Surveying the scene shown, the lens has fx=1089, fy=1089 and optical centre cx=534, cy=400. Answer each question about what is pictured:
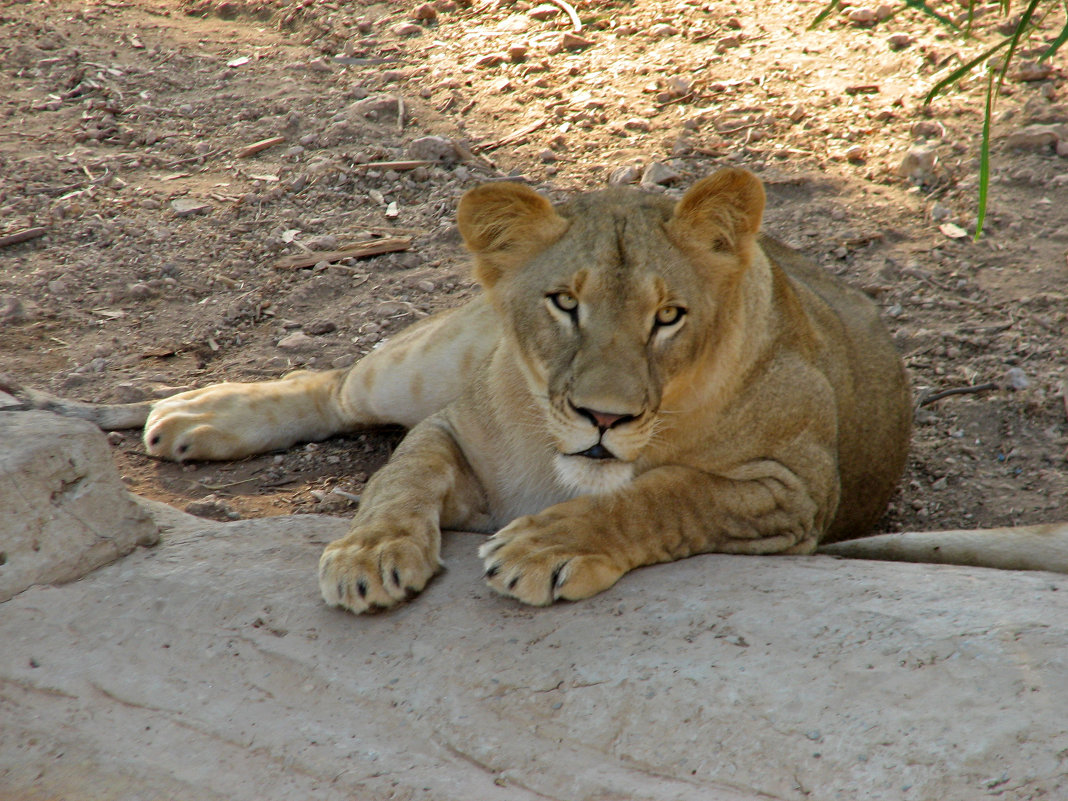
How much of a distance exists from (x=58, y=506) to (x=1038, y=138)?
493 centimetres

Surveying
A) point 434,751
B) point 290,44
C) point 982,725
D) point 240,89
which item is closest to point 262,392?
point 434,751

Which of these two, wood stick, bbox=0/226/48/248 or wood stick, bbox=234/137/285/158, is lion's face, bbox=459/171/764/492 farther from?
wood stick, bbox=234/137/285/158

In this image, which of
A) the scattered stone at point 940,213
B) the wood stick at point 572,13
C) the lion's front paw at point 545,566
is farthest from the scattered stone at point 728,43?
the lion's front paw at point 545,566

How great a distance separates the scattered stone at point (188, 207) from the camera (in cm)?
600

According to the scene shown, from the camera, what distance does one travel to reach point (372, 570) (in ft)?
9.05

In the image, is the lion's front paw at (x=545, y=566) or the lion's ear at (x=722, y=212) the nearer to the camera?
the lion's front paw at (x=545, y=566)

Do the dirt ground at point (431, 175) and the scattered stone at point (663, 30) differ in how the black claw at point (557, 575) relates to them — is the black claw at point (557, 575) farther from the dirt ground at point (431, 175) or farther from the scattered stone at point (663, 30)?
the scattered stone at point (663, 30)

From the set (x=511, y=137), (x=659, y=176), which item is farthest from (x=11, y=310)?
(x=659, y=176)

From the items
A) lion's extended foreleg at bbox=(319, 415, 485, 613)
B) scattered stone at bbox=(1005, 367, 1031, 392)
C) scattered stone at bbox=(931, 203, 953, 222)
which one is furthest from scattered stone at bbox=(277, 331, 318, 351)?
scattered stone at bbox=(931, 203, 953, 222)

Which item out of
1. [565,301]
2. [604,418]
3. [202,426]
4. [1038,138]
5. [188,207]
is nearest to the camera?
[604,418]

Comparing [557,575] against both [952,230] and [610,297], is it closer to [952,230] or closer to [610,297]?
[610,297]

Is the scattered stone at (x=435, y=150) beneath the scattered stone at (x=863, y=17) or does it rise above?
beneath

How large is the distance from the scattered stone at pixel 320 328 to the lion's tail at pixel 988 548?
2833 mm

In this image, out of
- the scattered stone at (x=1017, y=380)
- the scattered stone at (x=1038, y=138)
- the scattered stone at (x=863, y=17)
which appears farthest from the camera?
the scattered stone at (x=863, y=17)
